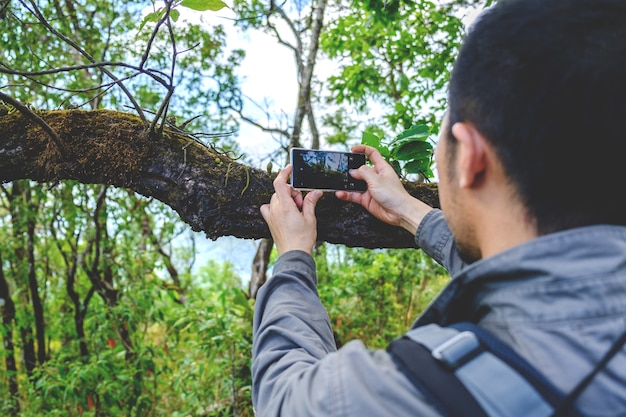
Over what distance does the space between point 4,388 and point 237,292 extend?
3.54m

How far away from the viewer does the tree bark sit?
Result: 167 centimetres

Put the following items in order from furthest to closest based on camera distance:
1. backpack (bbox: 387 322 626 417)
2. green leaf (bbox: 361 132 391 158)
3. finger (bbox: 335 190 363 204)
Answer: green leaf (bbox: 361 132 391 158) → finger (bbox: 335 190 363 204) → backpack (bbox: 387 322 626 417)

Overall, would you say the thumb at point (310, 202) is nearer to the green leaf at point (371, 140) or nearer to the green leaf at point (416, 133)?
the green leaf at point (371, 140)

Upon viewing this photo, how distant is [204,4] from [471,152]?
0.93 m

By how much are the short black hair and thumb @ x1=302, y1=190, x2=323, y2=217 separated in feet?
2.53

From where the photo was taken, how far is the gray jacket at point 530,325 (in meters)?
0.70

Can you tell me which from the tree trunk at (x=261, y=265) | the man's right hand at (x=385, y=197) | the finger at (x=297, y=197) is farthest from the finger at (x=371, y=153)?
the tree trunk at (x=261, y=265)

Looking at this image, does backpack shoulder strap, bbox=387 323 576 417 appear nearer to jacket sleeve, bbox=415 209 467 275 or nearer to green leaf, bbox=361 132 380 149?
jacket sleeve, bbox=415 209 467 275

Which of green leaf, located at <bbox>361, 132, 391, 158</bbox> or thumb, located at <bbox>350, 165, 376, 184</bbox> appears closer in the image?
thumb, located at <bbox>350, 165, 376, 184</bbox>

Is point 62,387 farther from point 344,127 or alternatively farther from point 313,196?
point 344,127

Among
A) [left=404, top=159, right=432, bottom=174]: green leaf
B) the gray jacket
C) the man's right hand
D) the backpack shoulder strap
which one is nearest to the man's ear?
the gray jacket

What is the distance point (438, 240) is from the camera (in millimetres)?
1501

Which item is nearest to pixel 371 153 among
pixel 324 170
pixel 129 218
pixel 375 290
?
pixel 324 170

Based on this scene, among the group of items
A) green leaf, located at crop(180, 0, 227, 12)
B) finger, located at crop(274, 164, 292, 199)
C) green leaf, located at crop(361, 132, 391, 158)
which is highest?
green leaf, located at crop(180, 0, 227, 12)
